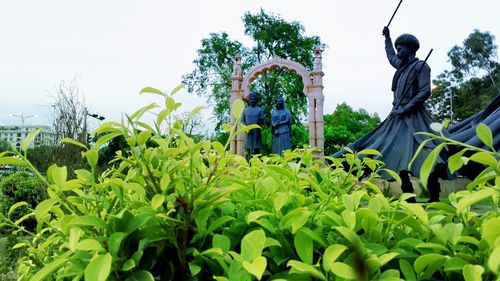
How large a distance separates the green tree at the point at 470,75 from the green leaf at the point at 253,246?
38470 mm

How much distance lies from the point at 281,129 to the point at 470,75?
3237cm

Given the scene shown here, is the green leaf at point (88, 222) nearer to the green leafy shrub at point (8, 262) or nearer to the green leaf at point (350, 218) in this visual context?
the green leaf at point (350, 218)

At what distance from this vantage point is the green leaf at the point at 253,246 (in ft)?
2.19

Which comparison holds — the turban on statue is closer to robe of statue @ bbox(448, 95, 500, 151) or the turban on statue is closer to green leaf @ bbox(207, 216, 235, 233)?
robe of statue @ bbox(448, 95, 500, 151)

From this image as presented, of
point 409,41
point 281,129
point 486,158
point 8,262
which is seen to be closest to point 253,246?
point 486,158

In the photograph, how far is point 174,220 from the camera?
73cm

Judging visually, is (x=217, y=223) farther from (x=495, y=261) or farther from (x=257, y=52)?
(x=257, y=52)

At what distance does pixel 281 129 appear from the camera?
42.1 ft

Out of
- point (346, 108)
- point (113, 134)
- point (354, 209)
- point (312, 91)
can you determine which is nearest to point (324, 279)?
point (354, 209)

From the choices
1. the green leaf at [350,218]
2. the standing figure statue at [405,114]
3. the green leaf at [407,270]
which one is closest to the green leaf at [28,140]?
the green leaf at [350,218]

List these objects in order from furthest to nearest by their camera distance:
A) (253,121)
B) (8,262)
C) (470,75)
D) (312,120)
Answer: (470,75)
(312,120)
(253,121)
(8,262)

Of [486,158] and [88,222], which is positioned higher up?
[486,158]

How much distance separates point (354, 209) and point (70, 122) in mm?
12549

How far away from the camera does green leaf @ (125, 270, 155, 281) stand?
683 millimetres
